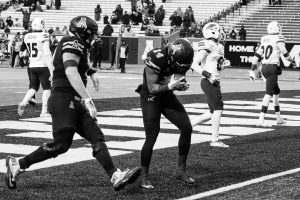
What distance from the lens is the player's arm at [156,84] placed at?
810cm

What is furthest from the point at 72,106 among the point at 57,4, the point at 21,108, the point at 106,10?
the point at 57,4

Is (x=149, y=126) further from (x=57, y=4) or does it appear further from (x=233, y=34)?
(x=57, y=4)

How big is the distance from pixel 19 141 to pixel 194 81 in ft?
60.7

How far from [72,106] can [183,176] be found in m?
1.49

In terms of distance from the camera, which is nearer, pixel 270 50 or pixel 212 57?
pixel 212 57

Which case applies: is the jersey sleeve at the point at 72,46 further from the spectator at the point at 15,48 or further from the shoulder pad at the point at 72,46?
the spectator at the point at 15,48

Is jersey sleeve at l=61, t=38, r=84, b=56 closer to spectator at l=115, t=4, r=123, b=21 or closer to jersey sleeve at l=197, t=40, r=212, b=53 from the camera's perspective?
jersey sleeve at l=197, t=40, r=212, b=53

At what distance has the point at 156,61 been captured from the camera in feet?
26.8

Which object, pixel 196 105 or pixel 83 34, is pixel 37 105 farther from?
pixel 83 34

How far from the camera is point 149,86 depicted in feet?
27.0

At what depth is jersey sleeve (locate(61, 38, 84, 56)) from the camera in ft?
24.8

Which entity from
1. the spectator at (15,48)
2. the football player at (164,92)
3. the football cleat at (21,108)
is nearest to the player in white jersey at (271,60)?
the football cleat at (21,108)

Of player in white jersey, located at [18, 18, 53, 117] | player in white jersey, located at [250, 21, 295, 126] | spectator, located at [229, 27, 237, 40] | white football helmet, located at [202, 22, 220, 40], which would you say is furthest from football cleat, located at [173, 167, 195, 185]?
spectator, located at [229, 27, 237, 40]

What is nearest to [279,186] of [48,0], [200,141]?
[200,141]
